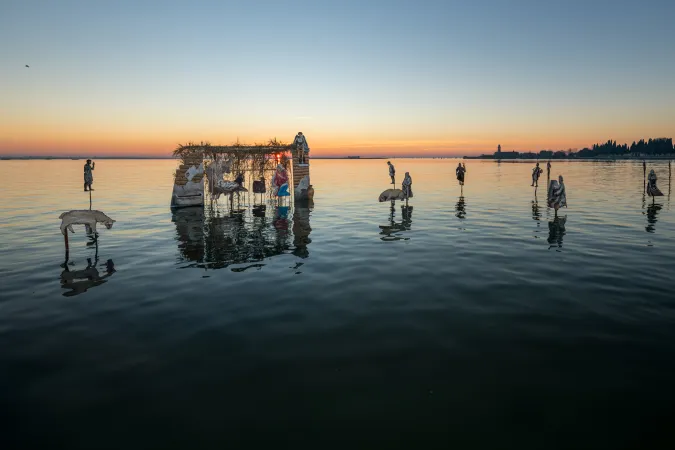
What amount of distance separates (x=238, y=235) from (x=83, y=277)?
7.94 meters

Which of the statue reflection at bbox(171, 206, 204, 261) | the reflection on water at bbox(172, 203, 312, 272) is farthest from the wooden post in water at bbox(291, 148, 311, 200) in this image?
the statue reflection at bbox(171, 206, 204, 261)

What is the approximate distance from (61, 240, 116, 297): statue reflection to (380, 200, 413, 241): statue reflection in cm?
1155

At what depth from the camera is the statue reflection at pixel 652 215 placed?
64.3 ft

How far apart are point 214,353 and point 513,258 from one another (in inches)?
447

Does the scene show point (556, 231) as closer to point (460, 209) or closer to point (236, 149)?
point (460, 209)

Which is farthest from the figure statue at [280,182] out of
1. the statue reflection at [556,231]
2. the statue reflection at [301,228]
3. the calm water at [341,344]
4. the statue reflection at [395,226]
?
the statue reflection at [556,231]

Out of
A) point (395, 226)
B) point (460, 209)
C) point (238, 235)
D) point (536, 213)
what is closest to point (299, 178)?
point (460, 209)

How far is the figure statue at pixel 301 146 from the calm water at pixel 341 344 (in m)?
17.9

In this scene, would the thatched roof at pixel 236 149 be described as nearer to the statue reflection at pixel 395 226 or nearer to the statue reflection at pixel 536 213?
the statue reflection at pixel 395 226

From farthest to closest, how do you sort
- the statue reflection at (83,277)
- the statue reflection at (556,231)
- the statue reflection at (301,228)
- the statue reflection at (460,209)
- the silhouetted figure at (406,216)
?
1. the statue reflection at (460,209)
2. the silhouetted figure at (406,216)
3. the statue reflection at (556,231)
4. the statue reflection at (301,228)
5. the statue reflection at (83,277)

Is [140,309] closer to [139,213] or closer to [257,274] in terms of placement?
[257,274]

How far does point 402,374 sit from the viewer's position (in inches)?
262

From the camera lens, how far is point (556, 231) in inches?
765

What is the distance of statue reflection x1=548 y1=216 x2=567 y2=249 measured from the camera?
1669 centimetres
